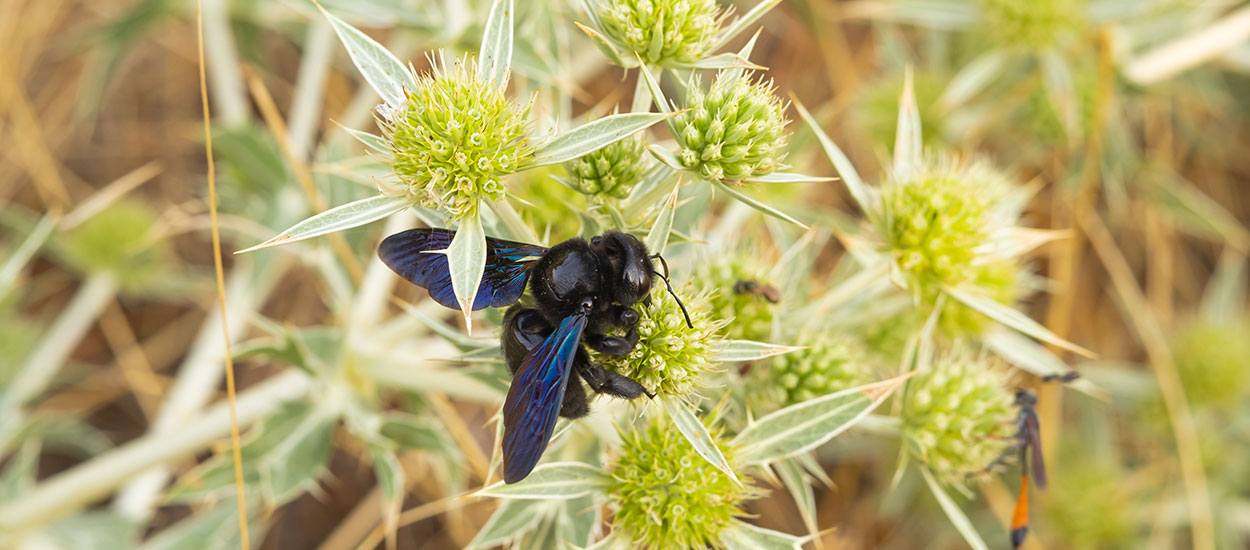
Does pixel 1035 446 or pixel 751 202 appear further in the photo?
pixel 1035 446

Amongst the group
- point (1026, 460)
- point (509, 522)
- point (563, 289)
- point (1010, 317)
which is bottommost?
point (1026, 460)

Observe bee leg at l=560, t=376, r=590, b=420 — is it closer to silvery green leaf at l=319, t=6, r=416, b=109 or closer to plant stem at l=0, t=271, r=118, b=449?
silvery green leaf at l=319, t=6, r=416, b=109

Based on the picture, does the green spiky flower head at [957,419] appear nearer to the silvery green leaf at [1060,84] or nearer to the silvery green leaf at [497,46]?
the silvery green leaf at [497,46]

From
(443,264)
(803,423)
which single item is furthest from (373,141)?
(803,423)

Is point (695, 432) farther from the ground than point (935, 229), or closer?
closer

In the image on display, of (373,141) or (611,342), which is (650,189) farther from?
(373,141)

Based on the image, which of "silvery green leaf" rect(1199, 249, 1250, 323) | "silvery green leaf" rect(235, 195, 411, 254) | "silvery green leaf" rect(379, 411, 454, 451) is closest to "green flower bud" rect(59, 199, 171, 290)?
"silvery green leaf" rect(379, 411, 454, 451)

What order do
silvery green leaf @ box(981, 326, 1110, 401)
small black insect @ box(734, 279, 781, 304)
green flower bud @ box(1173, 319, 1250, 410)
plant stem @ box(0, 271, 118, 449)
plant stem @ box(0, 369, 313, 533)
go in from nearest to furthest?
small black insect @ box(734, 279, 781, 304), silvery green leaf @ box(981, 326, 1110, 401), plant stem @ box(0, 369, 313, 533), plant stem @ box(0, 271, 118, 449), green flower bud @ box(1173, 319, 1250, 410)
